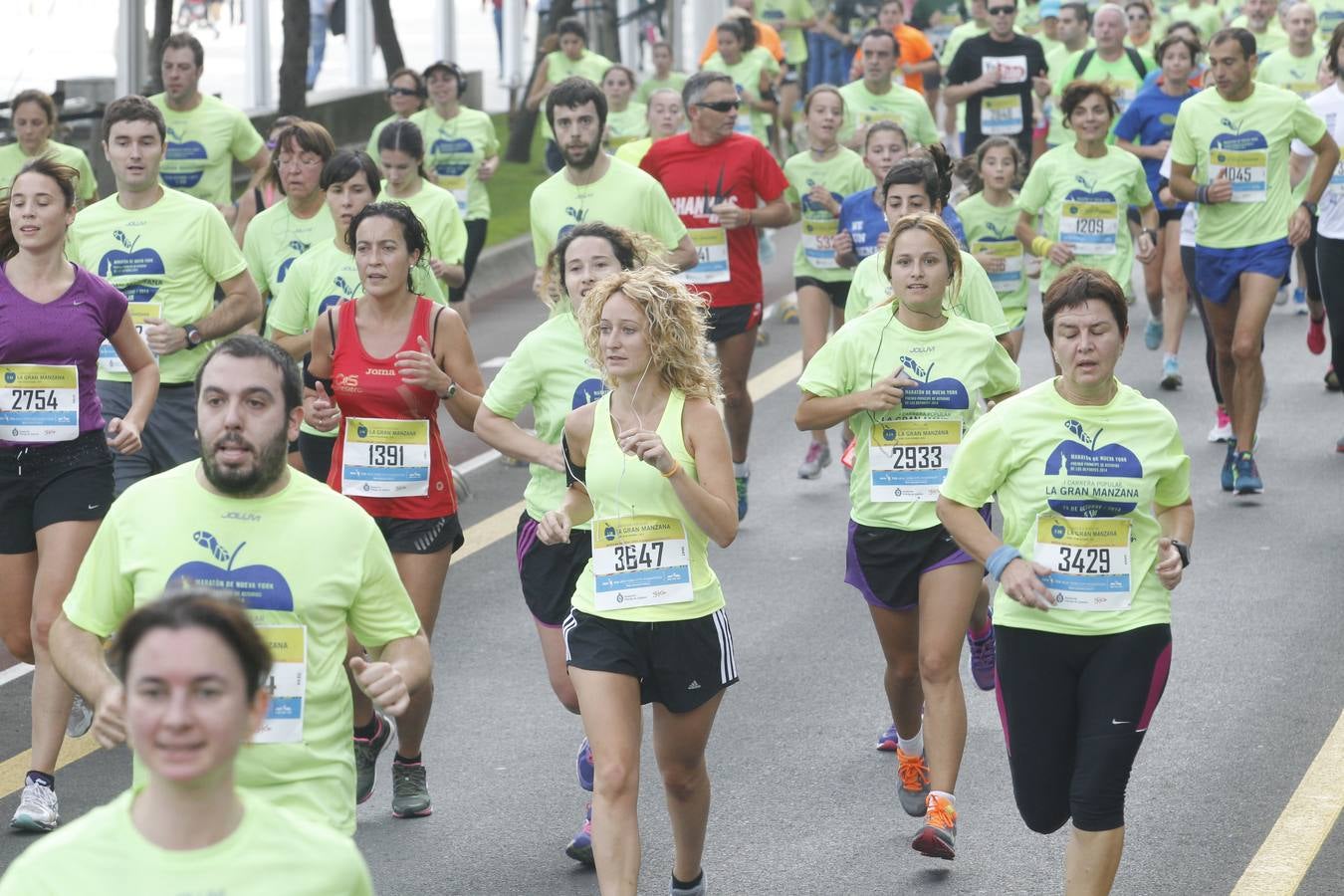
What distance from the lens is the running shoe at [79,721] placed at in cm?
763

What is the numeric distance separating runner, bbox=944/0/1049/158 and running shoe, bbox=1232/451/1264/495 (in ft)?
22.1

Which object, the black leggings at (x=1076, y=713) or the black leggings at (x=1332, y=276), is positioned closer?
the black leggings at (x=1076, y=713)

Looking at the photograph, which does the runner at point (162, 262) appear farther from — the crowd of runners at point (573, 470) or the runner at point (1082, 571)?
the runner at point (1082, 571)

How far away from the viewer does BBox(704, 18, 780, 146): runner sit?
64.0 feet

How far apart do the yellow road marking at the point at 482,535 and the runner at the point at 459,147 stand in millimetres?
2106

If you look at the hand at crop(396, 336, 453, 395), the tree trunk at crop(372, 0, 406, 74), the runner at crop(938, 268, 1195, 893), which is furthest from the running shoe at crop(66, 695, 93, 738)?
the tree trunk at crop(372, 0, 406, 74)

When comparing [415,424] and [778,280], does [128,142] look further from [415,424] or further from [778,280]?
[778,280]

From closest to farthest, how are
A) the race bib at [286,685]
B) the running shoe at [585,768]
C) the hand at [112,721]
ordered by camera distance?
1. the hand at [112,721]
2. the race bib at [286,685]
3. the running shoe at [585,768]

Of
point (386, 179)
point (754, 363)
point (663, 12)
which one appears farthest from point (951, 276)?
point (663, 12)

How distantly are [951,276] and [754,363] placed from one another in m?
7.88

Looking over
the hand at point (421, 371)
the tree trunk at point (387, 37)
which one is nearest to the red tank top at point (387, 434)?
the hand at point (421, 371)

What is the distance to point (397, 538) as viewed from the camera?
277 inches

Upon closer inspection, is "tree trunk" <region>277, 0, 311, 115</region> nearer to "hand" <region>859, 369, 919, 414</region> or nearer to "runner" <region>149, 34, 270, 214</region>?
"runner" <region>149, 34, 270, 214</region>

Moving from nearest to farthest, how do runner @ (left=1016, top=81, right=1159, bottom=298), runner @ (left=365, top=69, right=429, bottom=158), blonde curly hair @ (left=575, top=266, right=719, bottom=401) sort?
blonde curly hair @ (left=575, top=266, right=719, bottom=401) → runner @ (left=1016, top=81, right=1159, bottom=298) → runner @ (left=365, top=69, right=429, bottom=158)
